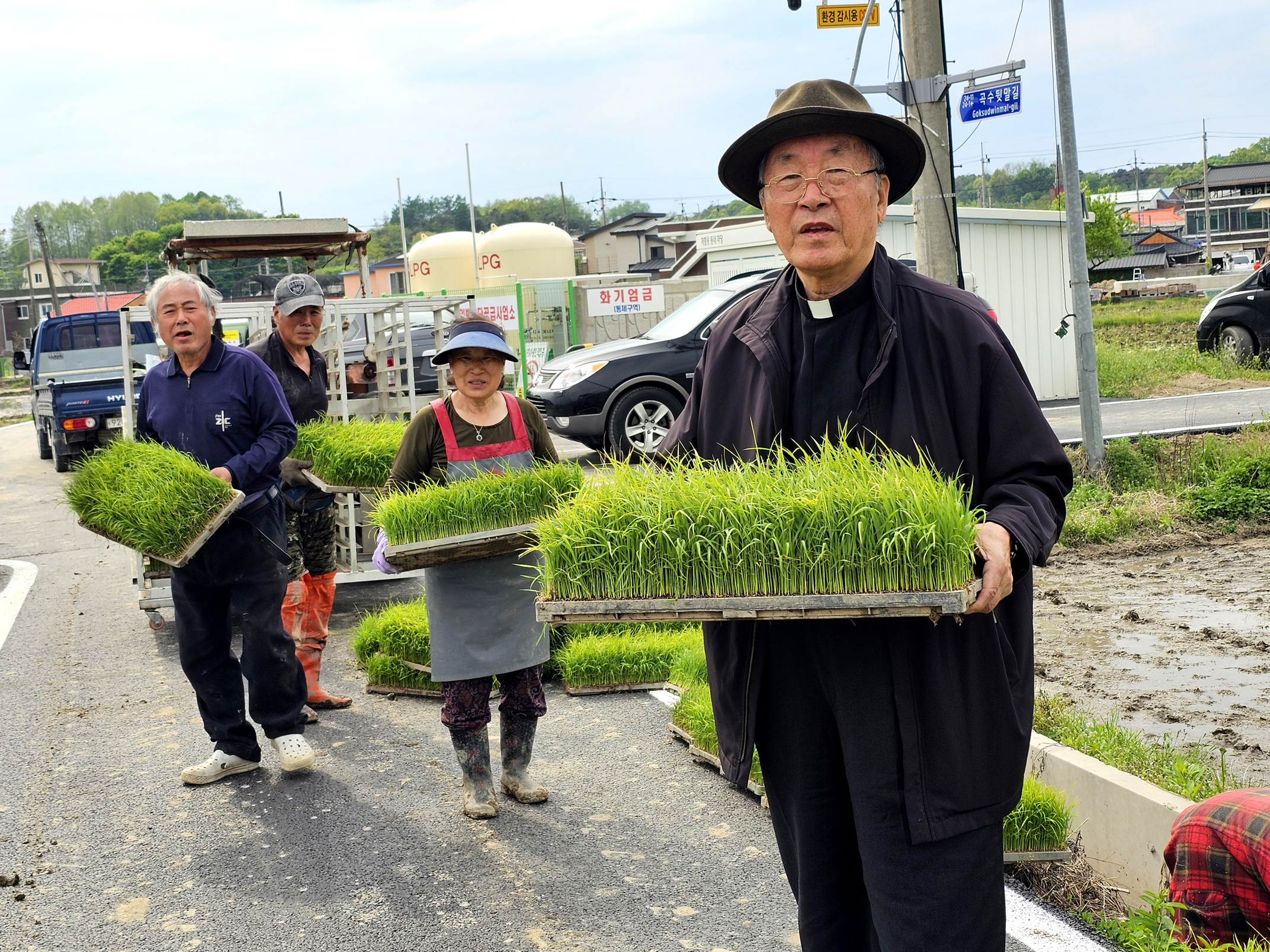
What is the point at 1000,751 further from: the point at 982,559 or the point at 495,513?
the point at 495,513

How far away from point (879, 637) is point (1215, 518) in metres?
7.92

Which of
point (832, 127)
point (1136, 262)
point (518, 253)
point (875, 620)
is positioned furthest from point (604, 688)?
point (1136, 262)

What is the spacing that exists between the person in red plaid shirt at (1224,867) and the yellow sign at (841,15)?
337 inches

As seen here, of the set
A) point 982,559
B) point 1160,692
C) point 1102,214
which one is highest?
point 1102,214

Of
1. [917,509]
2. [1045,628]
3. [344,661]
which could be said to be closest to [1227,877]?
[917,509]

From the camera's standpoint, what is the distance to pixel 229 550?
5414mm

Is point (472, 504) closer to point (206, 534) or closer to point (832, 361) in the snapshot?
point (206, 534)

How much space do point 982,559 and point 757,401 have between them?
2.08 ft

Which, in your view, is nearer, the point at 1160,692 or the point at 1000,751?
the point at 1000,751

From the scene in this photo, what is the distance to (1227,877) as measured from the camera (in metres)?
2.65

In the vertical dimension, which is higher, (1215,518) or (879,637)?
(879,637)

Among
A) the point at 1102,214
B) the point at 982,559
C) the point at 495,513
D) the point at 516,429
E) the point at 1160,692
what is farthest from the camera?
the point at 1102,214

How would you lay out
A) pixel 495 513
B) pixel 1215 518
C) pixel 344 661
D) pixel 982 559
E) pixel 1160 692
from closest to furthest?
1. pixel 982 559
2. pixel 495 513
3. pixel 1160 692
4. pixel 344 661
5. pixel 1215 518

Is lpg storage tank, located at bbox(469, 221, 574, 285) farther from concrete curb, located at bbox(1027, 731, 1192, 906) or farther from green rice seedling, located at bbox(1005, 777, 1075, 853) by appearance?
green rice seedling, located at bbox(1005, 777, 1075, 853)
